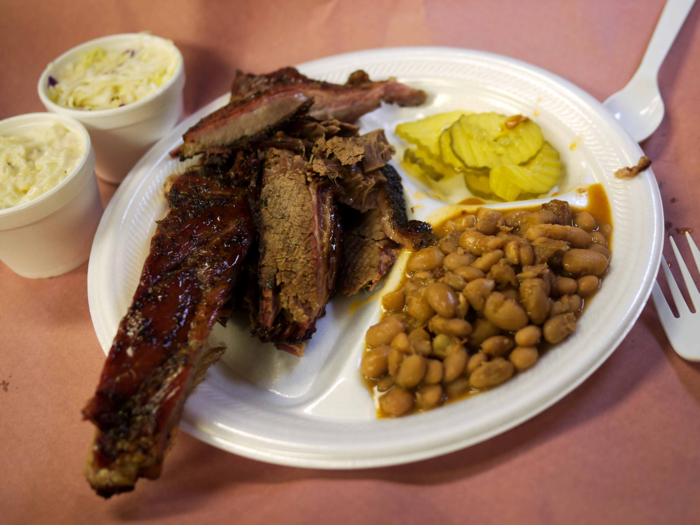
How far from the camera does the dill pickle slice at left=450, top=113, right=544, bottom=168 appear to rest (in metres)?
3.11

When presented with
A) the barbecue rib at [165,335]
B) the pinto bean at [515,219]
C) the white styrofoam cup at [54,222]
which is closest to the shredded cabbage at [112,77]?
the white styrofoam cup at [54,222]

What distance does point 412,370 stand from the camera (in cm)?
210

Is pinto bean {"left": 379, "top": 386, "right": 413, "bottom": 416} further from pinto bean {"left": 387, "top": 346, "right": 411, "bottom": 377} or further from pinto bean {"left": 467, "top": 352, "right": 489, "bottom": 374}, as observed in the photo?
pinto bean {"left": 467, "top": 352, "right": 489, "bottom": 374}

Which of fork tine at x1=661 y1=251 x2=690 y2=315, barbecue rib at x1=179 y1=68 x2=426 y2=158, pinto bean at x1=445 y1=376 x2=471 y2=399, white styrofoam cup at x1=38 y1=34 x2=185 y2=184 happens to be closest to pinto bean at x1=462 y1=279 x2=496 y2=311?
pinto bean at x1=445 y1=376 x2=471 y2=399

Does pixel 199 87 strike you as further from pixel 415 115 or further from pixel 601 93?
pixel 601 93

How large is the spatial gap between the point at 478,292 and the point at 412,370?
44 centimetres

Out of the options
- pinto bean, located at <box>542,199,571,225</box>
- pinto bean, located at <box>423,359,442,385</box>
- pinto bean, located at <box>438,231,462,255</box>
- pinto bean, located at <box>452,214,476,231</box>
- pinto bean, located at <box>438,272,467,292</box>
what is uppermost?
pinto bean, located at <box>542,199,571,225</box>

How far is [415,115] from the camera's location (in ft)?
12.0

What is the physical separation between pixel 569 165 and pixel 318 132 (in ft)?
5.07

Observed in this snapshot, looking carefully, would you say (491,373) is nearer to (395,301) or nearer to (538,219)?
(395,301)

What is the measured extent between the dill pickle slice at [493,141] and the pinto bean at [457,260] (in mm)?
915

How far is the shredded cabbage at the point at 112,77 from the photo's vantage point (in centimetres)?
345

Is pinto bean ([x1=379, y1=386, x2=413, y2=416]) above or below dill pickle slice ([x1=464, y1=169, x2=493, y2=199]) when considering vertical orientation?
below

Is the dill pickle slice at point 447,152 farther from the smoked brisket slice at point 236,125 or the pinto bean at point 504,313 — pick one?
the pinto bean at point 504,313
